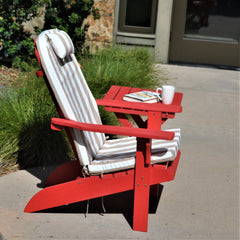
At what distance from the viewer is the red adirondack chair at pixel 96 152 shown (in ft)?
9.87

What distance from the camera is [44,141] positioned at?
4121mm

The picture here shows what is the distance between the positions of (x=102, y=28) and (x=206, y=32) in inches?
89.4

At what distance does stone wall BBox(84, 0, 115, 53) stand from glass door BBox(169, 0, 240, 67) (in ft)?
4.56

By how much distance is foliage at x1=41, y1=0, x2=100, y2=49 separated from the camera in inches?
309

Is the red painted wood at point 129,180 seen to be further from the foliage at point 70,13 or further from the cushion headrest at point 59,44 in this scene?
the foliage at point 70,13

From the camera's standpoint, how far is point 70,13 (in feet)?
26.4

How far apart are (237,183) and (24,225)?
1930 mm

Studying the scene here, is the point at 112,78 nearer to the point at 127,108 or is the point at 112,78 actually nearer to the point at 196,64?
the point at 127,108

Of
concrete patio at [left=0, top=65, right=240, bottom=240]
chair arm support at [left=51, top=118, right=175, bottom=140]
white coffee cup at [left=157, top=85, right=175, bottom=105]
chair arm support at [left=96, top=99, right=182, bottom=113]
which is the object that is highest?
white coffee cup at [left=157, top=85, right=175, bottom=105]

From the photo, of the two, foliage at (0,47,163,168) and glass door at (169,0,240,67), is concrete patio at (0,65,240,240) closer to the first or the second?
foliage at (0,47,163,168)

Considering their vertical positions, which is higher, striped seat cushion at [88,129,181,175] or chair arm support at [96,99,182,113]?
chair arm support at [96,99,182,113]

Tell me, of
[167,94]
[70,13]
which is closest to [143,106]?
[167,94]

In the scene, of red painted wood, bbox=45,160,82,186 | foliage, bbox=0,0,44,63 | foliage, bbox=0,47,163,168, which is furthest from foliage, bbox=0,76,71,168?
foliage, bbox=0,0,44,63

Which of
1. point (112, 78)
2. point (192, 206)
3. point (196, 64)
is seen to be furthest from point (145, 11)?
point (192, 206)
